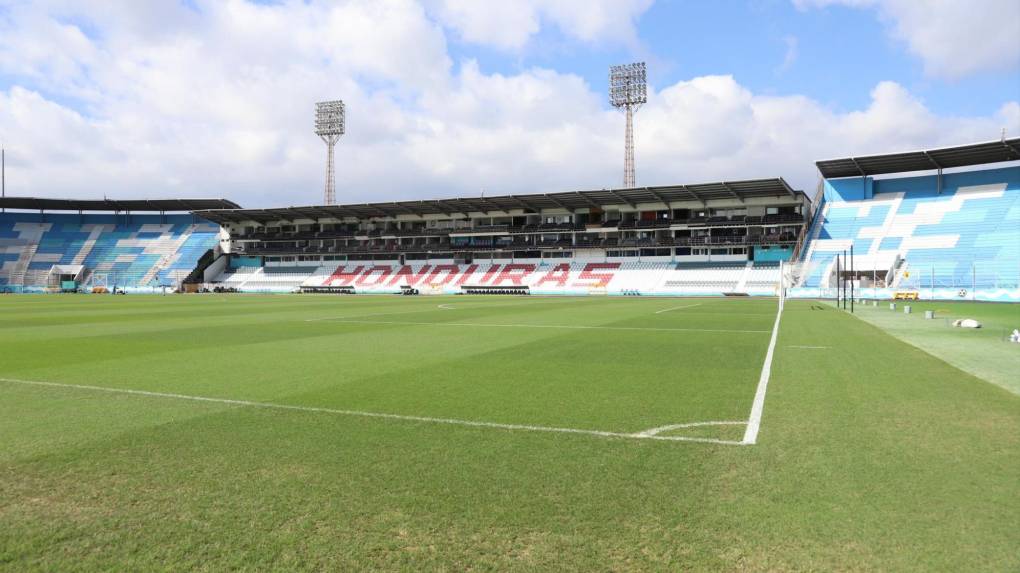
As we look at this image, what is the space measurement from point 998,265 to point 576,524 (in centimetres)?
5851

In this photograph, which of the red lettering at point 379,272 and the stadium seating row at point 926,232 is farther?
the red lettering at point 379,272

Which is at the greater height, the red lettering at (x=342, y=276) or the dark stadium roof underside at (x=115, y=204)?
the dark stadium roof underside at (x=115, y=204)

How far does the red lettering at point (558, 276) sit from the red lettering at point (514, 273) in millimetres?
2457

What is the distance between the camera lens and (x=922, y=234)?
55.5 m

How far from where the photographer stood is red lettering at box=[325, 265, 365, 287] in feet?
265

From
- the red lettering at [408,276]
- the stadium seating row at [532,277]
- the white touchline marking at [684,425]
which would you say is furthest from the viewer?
the red lettering at [408,276]

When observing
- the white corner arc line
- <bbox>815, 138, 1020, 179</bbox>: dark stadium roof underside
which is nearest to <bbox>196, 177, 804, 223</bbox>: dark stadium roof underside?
<bbox>815, 138, 1020, 179</bbox>: dark stadium roof underside

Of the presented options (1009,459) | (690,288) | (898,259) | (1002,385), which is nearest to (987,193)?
(898,259)

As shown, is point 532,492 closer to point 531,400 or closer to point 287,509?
point 287,509

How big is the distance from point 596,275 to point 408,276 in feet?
82.1

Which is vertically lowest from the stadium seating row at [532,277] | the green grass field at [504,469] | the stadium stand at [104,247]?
the green grass field at [504,469]

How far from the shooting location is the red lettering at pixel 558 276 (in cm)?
7156

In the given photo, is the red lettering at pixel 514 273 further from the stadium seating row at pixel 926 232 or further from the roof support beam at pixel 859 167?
the roof support beam at pixel 859 167

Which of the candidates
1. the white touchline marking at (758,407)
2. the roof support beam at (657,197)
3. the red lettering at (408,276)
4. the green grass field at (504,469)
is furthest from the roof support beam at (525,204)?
the green grass field at (504,469)
